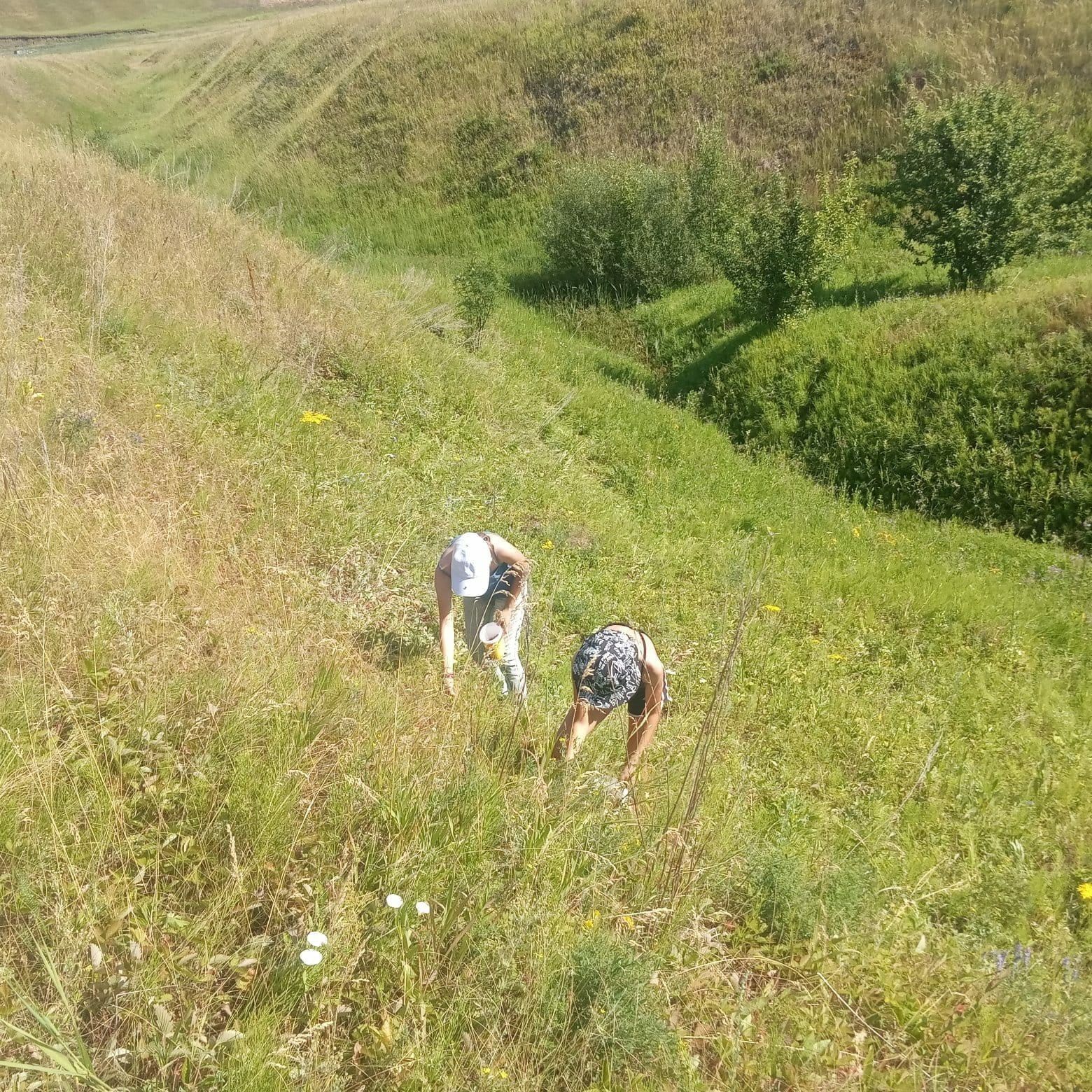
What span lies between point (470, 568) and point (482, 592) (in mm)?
146

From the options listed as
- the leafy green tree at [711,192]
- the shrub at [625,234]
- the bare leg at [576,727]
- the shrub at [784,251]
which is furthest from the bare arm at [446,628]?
the leafy green tree at [711,192]

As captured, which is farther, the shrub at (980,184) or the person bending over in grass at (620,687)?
the shrub at (980,184)

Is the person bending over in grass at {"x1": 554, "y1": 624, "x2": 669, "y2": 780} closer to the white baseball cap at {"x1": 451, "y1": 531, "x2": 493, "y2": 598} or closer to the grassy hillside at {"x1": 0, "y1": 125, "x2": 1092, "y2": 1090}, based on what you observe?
the grassy hillside at {"x1": 0, "y1": 125, "x2": 1092, "y2": 1090}

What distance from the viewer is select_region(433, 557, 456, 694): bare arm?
11.4 ft

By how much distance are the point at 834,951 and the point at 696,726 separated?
1657 millimetres

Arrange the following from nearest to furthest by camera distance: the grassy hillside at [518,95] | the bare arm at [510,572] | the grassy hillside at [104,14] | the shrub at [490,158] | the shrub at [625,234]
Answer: the bare arm at [510,572] < the shrub at [625,234] < the grassy hillside at [518,95] < the shrub at [490,158] < the grassy hillside at [104,14]

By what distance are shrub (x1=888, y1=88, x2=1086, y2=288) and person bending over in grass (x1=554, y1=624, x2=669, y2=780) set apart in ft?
33.1

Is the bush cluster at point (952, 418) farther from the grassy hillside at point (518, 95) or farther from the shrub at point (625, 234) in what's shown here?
the grassy hillside at point (518, 95)

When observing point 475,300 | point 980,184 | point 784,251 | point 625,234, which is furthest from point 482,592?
point 625,234

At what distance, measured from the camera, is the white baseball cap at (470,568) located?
12.5 feet

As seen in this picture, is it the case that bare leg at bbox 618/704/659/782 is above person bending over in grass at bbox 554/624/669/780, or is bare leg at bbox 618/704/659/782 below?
below

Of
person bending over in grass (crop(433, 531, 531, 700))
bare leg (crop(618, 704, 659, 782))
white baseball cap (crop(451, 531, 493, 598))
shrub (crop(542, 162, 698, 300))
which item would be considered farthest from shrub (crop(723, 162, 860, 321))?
bare leg (crop(618, 704, 659, 782))

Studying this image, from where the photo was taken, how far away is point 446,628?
3838 mm

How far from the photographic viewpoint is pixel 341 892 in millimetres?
2152
